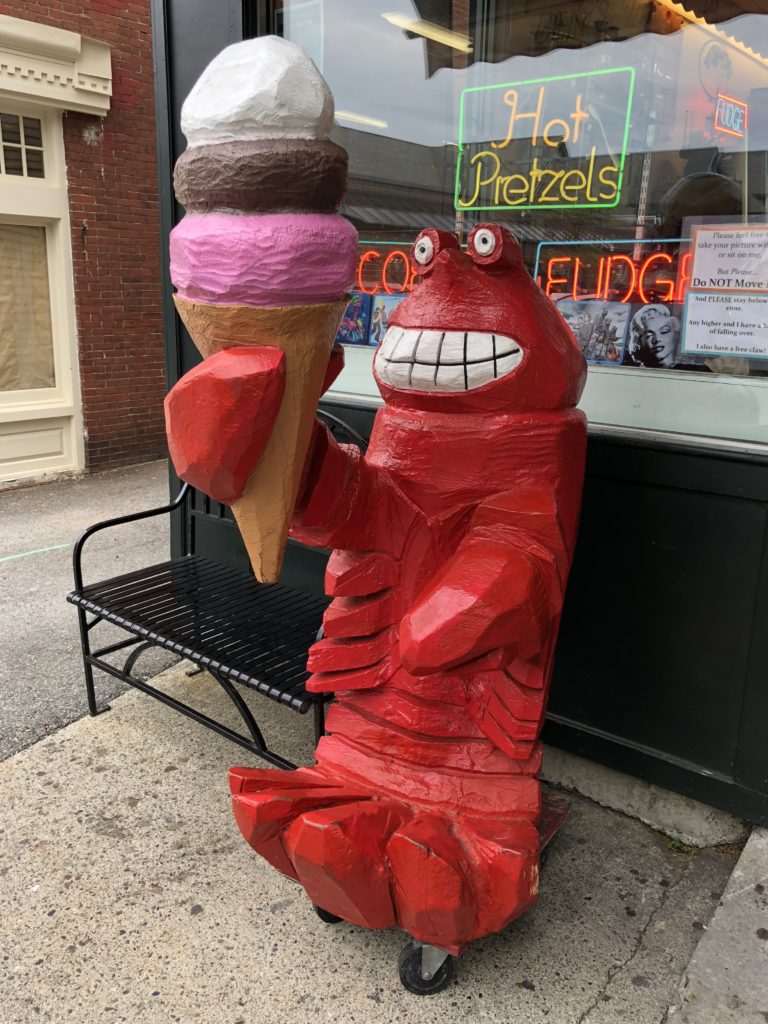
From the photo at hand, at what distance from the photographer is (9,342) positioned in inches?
273

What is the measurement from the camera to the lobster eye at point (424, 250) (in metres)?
1.93

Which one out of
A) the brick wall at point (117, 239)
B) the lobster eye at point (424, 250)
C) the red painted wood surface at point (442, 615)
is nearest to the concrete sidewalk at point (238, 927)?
the red painted wood surface at point (442, 615)

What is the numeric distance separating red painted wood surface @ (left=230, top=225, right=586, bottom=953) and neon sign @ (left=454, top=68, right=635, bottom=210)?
3.86 ft

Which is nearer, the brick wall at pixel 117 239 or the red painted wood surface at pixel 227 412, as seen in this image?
the red painted wood surface at pixel 227 412

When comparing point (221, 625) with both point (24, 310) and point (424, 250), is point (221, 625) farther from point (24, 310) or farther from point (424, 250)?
point (24, 310)

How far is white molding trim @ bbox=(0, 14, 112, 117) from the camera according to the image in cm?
608

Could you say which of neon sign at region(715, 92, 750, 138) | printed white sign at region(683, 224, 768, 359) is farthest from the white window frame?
printed white sign at region(683, 224, 768, 359)

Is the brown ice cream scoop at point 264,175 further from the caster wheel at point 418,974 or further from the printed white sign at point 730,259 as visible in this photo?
the caster wheel at point 418,974

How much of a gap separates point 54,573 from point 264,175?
4.06m

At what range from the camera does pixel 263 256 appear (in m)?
1.44

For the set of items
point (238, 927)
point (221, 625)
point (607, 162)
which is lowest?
point (238, 927)

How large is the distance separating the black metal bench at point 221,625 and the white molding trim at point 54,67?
4.48 meters

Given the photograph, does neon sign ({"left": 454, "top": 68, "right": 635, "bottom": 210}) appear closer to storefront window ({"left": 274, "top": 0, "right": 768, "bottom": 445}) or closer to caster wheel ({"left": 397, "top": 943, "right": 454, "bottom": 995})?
storefront window ({"left": 274, "top": 0, "right": 768, "bottom": 445})

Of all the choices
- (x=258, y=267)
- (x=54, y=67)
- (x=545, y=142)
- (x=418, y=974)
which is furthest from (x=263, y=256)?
(x=54, y=67)
